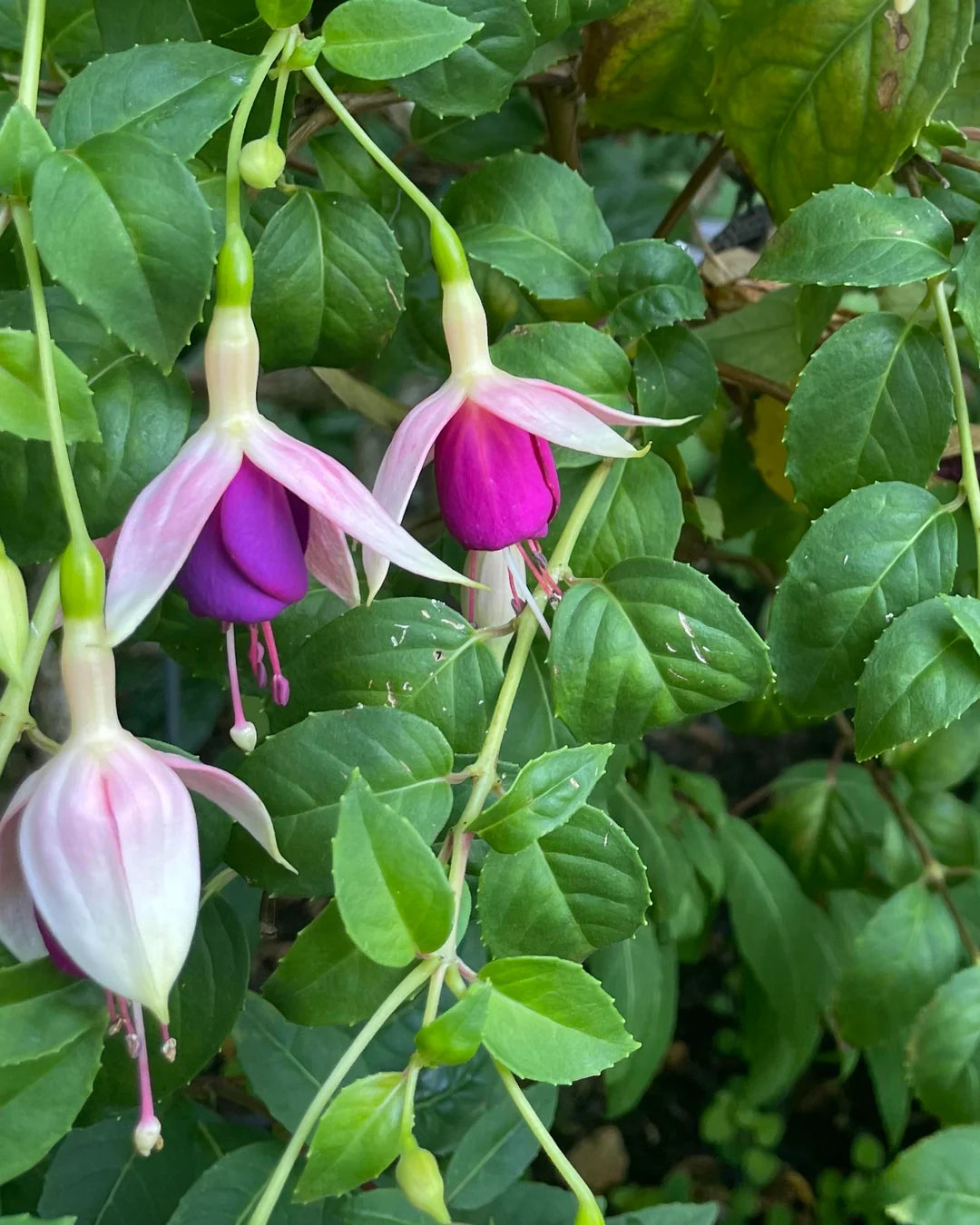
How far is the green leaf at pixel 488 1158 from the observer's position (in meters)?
0.58

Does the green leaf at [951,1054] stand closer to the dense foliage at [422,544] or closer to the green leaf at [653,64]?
the dense foliage at [422,544]

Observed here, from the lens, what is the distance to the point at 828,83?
0.44 m

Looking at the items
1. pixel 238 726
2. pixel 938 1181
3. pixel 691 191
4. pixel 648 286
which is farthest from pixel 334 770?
pixel 691 191

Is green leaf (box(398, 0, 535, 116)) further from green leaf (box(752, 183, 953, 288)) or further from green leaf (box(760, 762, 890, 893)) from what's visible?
green leaf (box(760, 762, 890, 893))

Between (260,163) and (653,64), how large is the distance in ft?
0.95

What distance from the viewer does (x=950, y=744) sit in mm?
811

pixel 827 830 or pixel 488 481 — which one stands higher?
pixel 488 481

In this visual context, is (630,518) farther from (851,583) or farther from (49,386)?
(49,386)

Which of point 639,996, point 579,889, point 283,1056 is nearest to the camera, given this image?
point 579,889

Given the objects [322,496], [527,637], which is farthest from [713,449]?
[322,496]

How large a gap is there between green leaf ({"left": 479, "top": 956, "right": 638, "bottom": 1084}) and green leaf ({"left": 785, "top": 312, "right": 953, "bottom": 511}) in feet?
0.73

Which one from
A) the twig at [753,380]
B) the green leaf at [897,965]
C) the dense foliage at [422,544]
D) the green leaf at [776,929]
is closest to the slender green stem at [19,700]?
the dense foliage at [422,544]

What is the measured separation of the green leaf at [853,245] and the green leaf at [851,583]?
3.1 inches

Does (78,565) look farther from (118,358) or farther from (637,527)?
(637,527)
